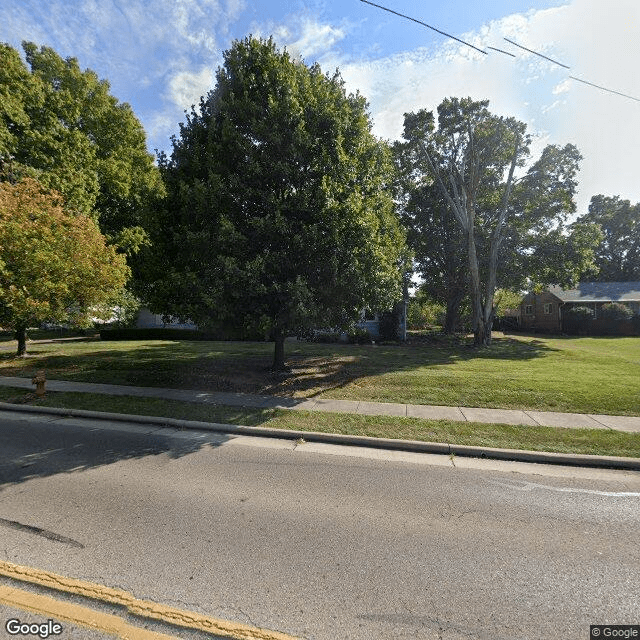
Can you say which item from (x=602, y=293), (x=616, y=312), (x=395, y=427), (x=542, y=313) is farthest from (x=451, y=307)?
(x=395, y=427)

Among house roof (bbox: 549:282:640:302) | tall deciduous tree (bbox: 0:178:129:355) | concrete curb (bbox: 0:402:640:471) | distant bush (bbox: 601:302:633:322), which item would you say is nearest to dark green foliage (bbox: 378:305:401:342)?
tall deciduous tree (bbox: 0:178:129:355)

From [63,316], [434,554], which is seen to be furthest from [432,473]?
[63,316]

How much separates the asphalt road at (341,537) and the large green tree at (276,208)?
453cm

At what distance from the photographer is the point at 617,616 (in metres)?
2.93

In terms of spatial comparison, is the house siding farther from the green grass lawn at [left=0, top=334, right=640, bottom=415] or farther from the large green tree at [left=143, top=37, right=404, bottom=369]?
the large green tree at [left=143, top=37, right=404, bottom=369]

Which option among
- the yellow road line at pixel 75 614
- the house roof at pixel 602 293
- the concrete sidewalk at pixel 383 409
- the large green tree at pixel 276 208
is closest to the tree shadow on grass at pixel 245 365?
the concrete sidewalk at pixel 383 409

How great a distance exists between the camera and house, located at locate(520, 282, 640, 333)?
3509 cm

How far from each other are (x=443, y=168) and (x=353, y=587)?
84.3 feet

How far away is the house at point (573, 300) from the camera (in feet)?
115

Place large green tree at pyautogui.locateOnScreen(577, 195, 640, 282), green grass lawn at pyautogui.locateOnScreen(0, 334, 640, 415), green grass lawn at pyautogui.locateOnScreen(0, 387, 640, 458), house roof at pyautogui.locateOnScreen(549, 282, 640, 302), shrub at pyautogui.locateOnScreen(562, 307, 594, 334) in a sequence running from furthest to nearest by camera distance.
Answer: large green tree at pyautogui.locateOnScreen(577, 195, 640, 282)
house roof at pyautogui.locateOnScreen(549, 282, 640, 302)
shrub at pyautogui.locateOnScreen(562, 307, 594, 334)
green grass lawn at pyautogui.locateOnScreen(0, 334, 640, 415)
green grass lawn at pyautogui.locateOnScreen(0, 387, 640, 458)

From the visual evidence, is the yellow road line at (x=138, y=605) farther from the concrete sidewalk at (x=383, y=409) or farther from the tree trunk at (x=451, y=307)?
the tree trunk at (x=451, y=307)

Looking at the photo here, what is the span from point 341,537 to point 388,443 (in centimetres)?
312

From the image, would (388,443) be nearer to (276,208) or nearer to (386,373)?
(386,373)

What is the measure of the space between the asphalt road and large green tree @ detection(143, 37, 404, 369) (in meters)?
4.53
